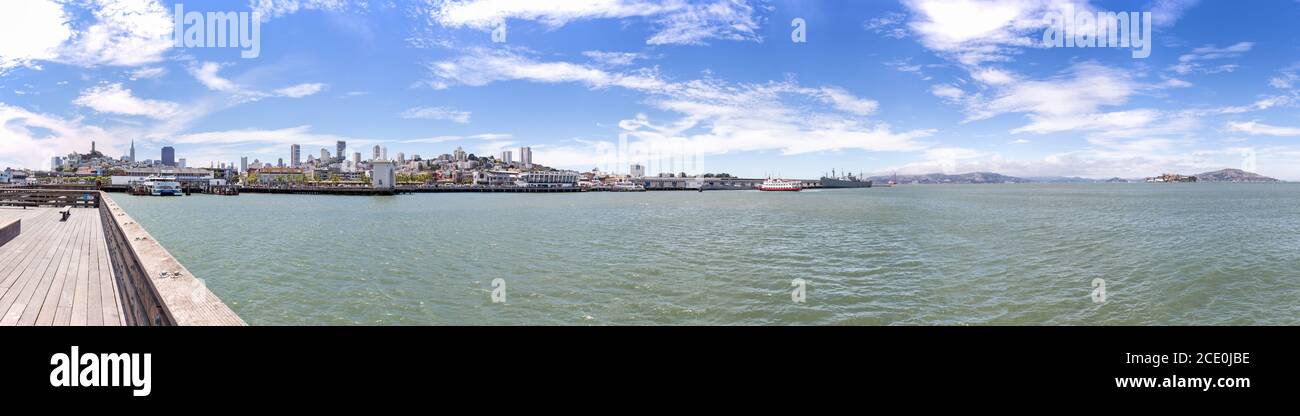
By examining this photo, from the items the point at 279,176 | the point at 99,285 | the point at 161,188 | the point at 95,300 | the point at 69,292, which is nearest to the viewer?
the point at 95,300

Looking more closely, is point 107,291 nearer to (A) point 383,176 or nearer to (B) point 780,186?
(A) point 383,176

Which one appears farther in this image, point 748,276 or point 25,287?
point 748,276

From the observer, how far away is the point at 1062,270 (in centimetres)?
1884

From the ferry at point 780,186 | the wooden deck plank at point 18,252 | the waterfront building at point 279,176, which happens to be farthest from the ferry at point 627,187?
the wooden deck plank at point 18,252

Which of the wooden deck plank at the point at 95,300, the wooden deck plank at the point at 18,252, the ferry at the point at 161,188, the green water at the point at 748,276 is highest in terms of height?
the ferry at the point at 161,188

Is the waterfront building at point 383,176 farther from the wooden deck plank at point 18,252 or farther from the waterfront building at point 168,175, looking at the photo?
the wooden deck plank at point 18,252

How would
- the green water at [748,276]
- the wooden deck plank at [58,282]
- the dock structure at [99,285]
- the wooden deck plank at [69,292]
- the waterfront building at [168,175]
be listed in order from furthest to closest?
the waterfront building at [168,175]
the green water at [748,276]
the wooden deck plank at [58,282]
the wooden deck plank at [69,292]
the dock structure at [99,285]

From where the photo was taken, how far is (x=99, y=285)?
33.7 feet

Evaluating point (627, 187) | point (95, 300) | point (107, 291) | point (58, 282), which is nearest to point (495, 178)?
point (627, 187)

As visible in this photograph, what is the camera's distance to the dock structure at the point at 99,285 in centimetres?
462

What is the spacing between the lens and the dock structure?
4617 mm
